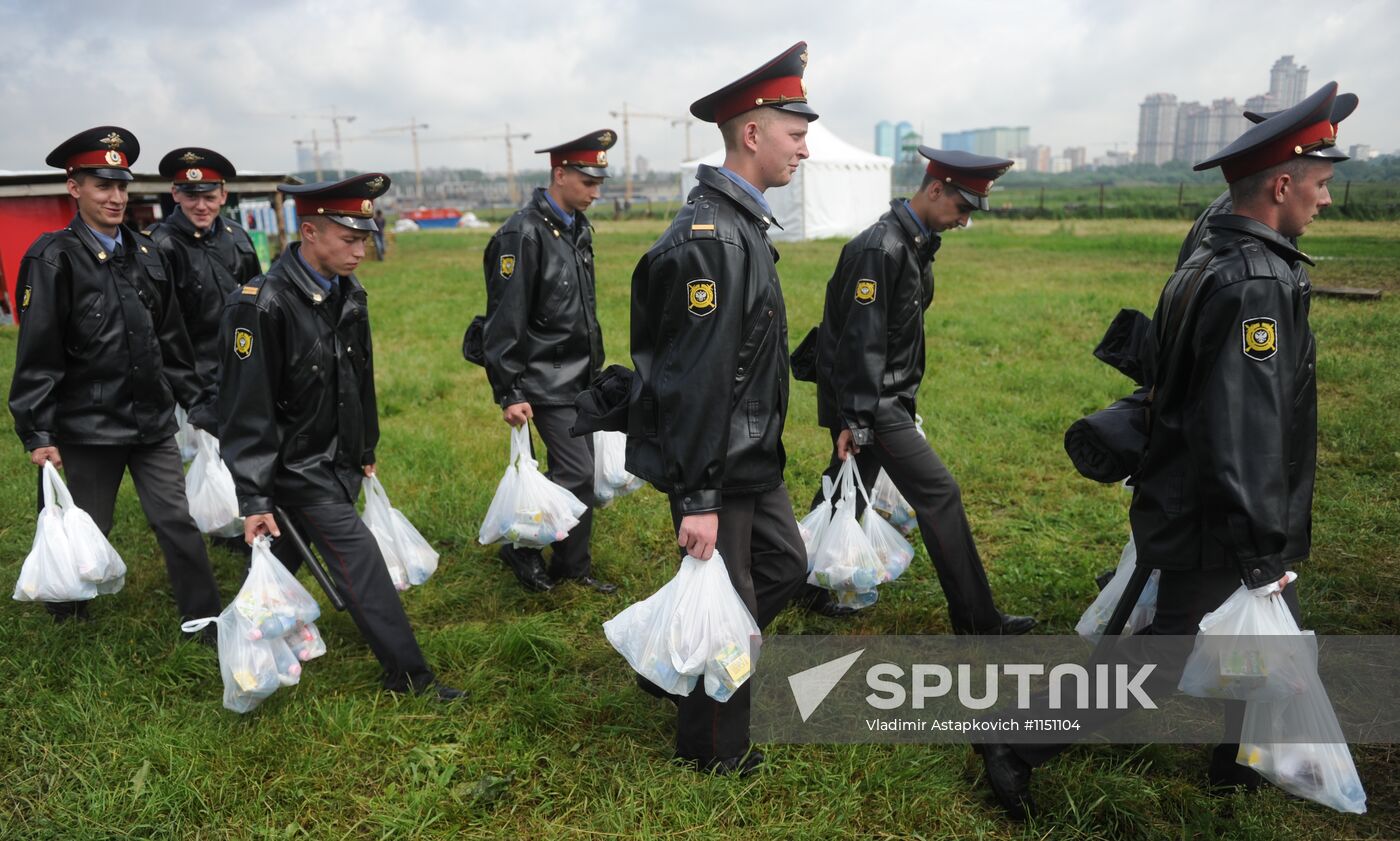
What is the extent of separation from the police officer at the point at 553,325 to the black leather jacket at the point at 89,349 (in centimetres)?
137

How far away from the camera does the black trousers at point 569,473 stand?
4734 mm

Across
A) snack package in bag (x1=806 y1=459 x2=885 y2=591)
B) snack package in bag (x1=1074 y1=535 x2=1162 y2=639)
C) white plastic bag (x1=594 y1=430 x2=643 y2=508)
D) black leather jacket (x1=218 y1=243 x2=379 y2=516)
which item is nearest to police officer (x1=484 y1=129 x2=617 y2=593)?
white plastic bag (x1=594 y1=430 x2=643 y2=508)

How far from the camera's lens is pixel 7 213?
12.4 m

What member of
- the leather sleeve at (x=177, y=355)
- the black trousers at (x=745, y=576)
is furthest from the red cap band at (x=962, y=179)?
the leather sleeve at (x=177, y=355)

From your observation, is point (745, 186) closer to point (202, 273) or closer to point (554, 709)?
point (554, 709)

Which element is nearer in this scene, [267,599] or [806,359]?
[267,599]

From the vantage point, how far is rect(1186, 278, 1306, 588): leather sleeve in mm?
2479

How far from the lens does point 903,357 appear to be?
3973 mm

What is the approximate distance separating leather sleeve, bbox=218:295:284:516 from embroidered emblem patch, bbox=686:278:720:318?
5.33ft

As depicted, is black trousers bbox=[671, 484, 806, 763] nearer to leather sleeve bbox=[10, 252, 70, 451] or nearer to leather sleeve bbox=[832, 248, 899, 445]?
leather sleeve bbox=[832, 248, 899, 445]

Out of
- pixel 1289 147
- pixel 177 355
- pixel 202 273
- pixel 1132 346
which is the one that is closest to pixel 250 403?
pixel 177 355

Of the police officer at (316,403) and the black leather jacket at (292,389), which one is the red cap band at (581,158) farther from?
the black leather jacket at (292,389)

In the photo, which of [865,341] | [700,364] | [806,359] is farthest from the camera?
[806,359]

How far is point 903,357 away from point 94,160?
3.60 m
